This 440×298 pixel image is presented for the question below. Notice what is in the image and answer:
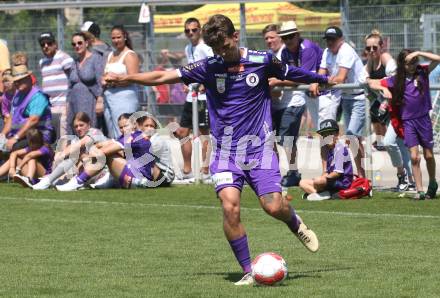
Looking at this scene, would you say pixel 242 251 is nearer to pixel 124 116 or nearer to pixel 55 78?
pixel 124 116

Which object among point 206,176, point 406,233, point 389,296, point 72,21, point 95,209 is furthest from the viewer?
point 72,21

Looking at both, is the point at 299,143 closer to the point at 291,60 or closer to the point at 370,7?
the point at 291,60

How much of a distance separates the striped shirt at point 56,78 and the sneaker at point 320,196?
488 cm

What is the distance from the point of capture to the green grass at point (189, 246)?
824cm

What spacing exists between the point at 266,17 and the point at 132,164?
4467mm

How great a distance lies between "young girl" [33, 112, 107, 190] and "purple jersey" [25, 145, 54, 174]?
52 cm

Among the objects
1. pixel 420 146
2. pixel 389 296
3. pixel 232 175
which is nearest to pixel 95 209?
pixel 420 146

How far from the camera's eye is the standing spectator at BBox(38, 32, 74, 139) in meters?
17.2

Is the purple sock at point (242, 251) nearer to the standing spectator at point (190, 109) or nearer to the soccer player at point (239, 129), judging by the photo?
the soccer player at point (239, 129)

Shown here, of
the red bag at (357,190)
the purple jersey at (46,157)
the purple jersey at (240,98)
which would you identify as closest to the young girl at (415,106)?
the red bag at (357,190)

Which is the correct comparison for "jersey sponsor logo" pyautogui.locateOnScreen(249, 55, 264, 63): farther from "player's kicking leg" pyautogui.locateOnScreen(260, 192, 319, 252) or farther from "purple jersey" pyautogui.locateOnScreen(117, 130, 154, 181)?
"purple jersey" pyautogui.locateOnScreen(117, 130, 154, 181)

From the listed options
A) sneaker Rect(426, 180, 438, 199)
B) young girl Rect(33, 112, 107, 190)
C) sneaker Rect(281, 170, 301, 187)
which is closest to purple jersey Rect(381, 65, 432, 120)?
sneaker Rect(426, 180, 438, 199)

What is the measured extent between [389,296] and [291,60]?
24.5 feet

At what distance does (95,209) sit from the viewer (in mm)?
13750
